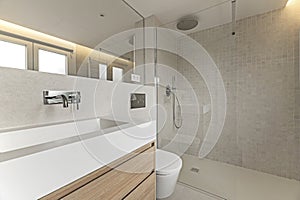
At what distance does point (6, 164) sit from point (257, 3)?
243cm

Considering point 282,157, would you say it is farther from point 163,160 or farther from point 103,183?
point 103,183

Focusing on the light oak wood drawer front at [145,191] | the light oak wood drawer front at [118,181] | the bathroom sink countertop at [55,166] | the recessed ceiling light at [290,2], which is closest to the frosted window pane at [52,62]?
the bathroom sink countertop at [55,166]

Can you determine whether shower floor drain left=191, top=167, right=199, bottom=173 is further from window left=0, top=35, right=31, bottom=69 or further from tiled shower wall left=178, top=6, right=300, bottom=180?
window left=0, top=35, right=31, bottom=69

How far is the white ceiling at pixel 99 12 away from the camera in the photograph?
3.48 feet

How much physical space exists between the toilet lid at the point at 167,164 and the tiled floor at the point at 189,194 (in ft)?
1.20

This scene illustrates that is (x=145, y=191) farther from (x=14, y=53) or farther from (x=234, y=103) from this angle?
(x=234, y=103)

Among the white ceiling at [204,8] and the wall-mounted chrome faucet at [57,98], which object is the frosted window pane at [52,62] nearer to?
the wall-mounted chrome faucet at [57,98]

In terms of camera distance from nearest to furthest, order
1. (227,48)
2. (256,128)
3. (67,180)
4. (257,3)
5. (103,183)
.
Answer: (67,180), (103,183), (257,3), (256,128), (227,48)

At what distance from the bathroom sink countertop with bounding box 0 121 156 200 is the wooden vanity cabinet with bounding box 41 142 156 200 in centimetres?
4

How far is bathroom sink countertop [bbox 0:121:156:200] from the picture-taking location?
1.43 feet

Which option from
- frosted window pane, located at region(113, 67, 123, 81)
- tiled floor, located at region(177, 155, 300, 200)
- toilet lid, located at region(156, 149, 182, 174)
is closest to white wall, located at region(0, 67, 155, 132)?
Result: frosted window pane, located at region(113, 67, 123, 81)

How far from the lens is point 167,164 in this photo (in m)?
1.59

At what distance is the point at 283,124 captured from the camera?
190cm

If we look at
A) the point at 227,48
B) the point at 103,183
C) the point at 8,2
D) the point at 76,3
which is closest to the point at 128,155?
the point at 103,183
